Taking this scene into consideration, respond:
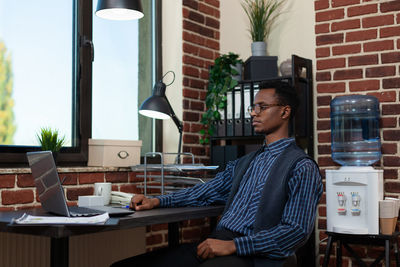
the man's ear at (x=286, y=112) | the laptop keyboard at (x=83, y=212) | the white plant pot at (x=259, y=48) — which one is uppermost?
the white plant pot at (x=259, y=48)

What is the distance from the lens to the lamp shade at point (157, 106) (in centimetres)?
274

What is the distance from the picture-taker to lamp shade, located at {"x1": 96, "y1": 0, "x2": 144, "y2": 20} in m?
2.26

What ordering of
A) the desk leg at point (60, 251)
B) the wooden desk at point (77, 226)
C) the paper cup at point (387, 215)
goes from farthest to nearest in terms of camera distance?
the paper cup at point (387, 215) → the desk leg at point (60, 251) → the wooden desk at point (77, 226)

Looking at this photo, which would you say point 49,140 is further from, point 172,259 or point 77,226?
point 77,226

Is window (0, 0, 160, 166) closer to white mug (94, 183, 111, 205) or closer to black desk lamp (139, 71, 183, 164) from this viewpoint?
black desk lamp (139, 71, 183, 164)

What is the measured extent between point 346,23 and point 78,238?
2.13 metres

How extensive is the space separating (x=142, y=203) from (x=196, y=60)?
1566 millimetres

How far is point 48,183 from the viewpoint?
73.2 inches

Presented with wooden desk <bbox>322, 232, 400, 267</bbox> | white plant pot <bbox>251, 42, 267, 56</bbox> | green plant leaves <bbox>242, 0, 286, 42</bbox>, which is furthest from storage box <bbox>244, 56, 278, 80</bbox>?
wooden desk <bbox>322, 232, 400, 267</bbox>

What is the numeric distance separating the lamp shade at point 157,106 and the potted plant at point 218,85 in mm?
600

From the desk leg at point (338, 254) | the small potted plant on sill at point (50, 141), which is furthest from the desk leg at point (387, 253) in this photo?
the small potted plant on sill at point (50, 141)

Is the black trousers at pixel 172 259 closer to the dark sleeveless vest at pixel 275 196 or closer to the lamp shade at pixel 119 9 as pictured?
the dark sleeveless vest at pixel 275 196

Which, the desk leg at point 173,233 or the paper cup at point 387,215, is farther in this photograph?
the paper cup at point 387,215

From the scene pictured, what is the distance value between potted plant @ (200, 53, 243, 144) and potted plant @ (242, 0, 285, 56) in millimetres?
173
